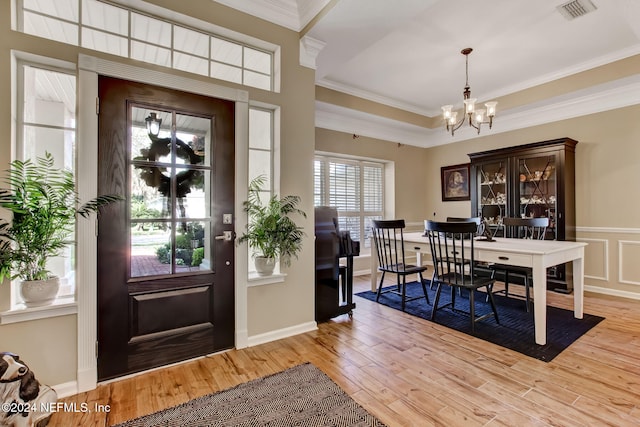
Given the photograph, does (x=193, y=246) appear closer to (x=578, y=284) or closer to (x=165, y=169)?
(x=165, y=169)

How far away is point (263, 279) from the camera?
2633 mm

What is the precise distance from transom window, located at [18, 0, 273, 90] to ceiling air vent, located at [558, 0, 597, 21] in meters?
2.67

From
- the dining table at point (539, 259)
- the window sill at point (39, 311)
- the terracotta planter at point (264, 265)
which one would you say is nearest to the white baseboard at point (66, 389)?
the window sill at point (39, 311)

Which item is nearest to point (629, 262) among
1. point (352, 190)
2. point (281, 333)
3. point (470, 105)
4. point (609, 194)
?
point (609, 194)

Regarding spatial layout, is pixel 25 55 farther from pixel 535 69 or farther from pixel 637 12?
pixel 535 69

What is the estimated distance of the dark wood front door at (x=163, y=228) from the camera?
206cm

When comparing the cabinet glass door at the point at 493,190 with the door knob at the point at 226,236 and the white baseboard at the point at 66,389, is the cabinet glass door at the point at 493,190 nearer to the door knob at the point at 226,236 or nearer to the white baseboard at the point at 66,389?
the door knob at the point at 226,236

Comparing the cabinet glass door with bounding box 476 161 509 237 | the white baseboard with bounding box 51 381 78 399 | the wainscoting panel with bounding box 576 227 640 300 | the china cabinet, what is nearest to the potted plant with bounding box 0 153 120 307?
the white baseboard with bounding box 51 381 78 399

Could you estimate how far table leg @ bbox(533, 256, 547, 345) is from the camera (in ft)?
8.20

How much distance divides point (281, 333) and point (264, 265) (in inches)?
25.2

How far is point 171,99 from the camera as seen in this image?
227 centimetres

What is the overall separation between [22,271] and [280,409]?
67.4 inches

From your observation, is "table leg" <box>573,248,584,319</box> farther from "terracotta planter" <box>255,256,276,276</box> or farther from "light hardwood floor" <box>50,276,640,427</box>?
"terracotta planter" <box>255,256,276,276</box>

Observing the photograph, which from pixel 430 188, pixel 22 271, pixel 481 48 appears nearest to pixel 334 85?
pixel 481 48
